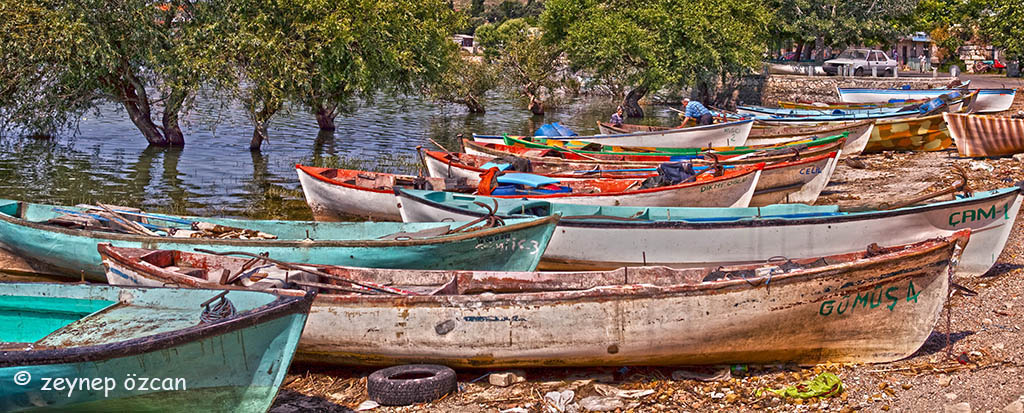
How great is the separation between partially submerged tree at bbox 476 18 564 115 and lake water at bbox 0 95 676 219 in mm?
4559

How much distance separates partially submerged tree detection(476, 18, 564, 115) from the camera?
3950 centimetres

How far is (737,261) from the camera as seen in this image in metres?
10.8

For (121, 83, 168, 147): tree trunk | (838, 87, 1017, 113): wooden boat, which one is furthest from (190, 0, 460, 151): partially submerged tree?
(838, 87, 1017, 113): wooden boat

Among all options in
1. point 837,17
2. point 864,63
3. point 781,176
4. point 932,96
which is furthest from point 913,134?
point 837,17

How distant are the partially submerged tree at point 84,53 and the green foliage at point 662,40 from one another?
19.2 m

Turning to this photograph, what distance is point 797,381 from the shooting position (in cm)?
762

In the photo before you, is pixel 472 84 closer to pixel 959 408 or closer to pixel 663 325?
pixel 663 325

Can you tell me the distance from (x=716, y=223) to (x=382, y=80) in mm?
13919

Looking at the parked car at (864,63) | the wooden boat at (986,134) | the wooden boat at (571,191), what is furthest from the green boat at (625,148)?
the parked car at (864,63)

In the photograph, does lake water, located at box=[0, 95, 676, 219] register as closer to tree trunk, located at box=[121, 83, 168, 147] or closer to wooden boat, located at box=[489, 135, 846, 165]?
tree trunk, located at box=[121, 83, 168, 147]

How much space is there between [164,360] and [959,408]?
6058 millimetres

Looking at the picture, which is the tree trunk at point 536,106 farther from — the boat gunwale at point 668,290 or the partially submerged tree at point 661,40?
the boat gunwale at point 668,290

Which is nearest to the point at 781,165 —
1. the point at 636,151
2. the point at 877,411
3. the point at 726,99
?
the point at 636,151

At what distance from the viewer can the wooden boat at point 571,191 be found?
1328 cm
